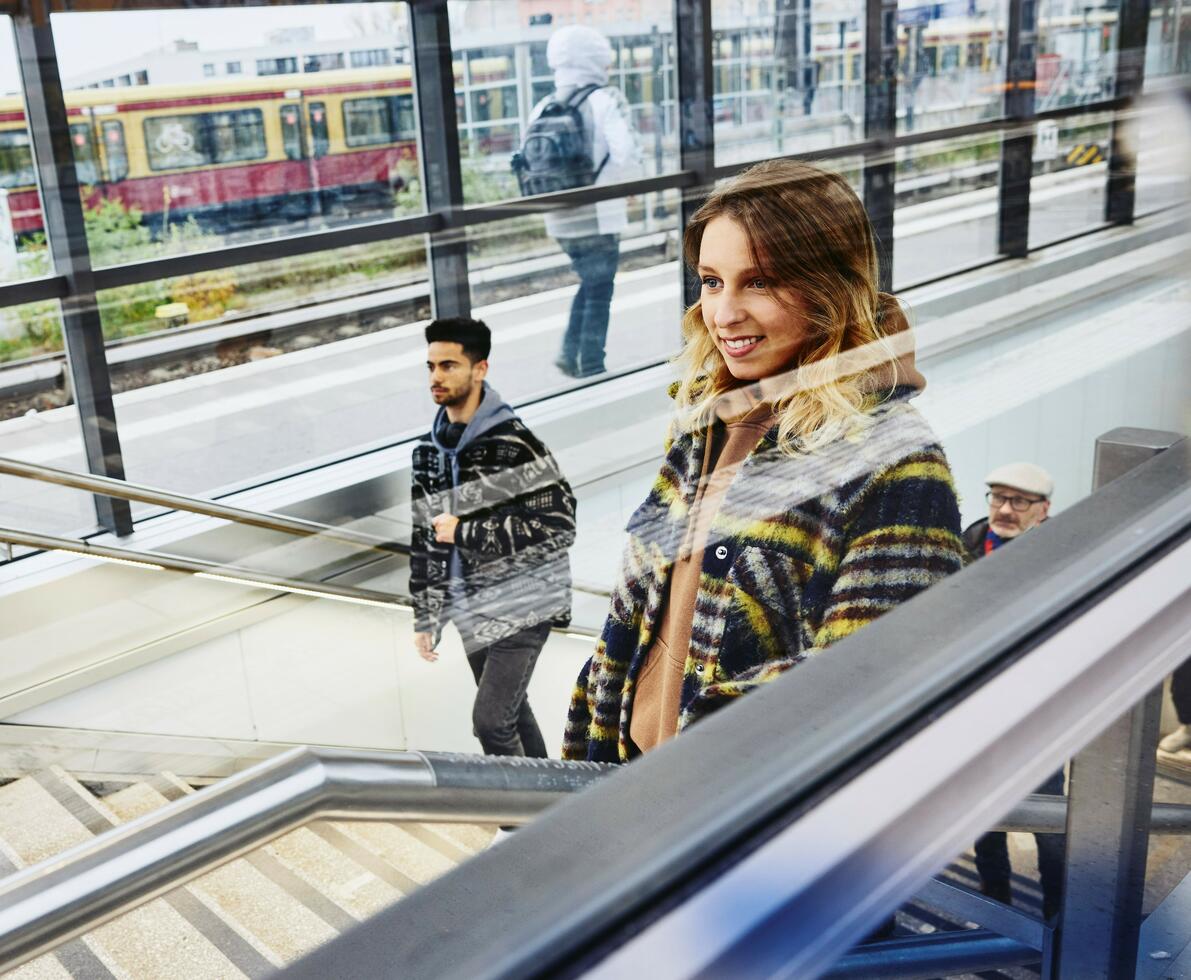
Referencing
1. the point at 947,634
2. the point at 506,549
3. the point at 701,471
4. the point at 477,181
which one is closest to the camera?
the point at 947,634

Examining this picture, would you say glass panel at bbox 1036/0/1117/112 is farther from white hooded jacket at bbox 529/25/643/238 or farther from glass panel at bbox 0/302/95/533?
glass panel at bbox 0/302/95/533

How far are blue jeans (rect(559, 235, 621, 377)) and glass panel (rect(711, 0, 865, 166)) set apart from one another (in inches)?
28.0

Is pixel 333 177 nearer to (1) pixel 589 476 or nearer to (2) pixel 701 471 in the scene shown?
(1) pixel 589 476

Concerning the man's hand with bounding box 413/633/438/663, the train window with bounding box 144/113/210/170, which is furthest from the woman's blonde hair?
the train window with bounding box 144/113/210/170

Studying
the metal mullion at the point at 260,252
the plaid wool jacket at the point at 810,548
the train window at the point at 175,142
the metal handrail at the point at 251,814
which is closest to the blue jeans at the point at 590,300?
the metal mullion at the point at 260,252

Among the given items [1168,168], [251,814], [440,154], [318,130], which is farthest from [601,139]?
[251,814]

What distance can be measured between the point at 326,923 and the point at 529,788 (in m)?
0.28

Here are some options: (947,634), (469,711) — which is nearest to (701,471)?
(947,634)

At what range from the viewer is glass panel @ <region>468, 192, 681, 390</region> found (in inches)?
208

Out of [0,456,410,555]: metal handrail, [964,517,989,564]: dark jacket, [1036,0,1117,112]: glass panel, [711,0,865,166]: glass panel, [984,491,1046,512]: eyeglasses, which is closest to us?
[964,517,989,564]: dark jacket

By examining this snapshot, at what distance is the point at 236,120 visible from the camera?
15.1 ft

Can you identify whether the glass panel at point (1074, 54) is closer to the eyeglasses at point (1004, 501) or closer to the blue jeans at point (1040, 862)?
the eyeglasses at point (1004, 501)

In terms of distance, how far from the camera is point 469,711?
3.58 meters

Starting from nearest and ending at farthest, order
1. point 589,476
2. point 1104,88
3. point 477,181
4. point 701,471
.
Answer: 1. point 701,471
2. point 589,476
3. point 477,181
4. point 1104,88
